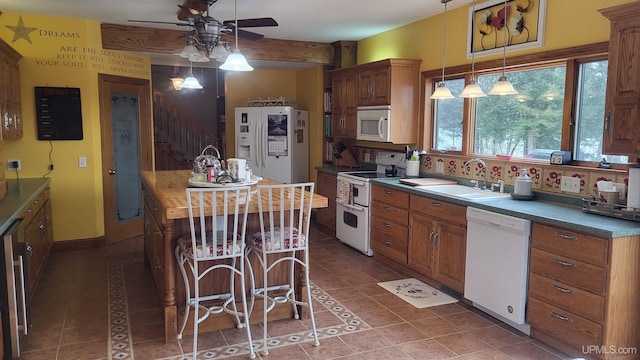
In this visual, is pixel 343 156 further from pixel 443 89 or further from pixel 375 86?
pixel 443 89

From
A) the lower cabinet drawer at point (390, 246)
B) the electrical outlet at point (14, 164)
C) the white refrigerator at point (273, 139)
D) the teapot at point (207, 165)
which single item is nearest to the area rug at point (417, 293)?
the lower cabinet drawer at point (390, 246)

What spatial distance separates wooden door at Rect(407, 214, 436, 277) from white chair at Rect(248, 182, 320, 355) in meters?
1.30

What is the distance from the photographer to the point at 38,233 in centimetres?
429

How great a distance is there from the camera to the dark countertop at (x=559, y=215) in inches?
106

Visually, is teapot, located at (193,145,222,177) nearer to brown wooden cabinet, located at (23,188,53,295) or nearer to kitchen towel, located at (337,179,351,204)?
brown wooden cabinet, located at (23,188,53,295)

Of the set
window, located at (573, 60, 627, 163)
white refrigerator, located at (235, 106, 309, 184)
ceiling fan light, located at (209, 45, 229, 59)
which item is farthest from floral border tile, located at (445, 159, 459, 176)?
white refrigerator, located at (235, 106, 309, 184)

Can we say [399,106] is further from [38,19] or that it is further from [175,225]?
[38,19]

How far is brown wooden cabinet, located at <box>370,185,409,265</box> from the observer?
4.56 meters

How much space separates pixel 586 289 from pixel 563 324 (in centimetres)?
30

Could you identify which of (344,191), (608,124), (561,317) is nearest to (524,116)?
(608,124)

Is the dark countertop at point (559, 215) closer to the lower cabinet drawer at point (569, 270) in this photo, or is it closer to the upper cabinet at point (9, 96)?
the lower cabinet drawer at point (569, 270)

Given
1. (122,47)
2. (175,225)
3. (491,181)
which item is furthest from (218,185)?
(122,47)

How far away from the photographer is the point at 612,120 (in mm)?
2939

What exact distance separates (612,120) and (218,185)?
2732 millimetres
